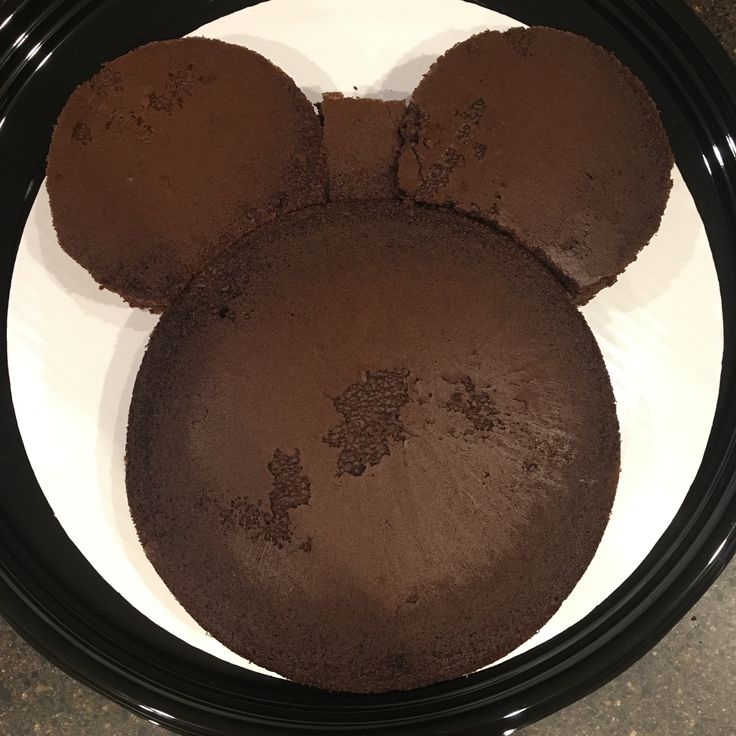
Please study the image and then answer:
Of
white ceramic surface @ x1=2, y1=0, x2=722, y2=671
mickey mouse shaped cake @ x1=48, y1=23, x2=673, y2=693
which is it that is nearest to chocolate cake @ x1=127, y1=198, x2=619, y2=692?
mickey mouse shaped cake @ x1=48, y1=23, x2=673, y2=693

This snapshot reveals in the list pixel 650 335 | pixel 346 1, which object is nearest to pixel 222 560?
pixel 650 335

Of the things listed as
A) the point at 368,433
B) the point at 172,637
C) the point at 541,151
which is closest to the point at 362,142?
the point at 541,151

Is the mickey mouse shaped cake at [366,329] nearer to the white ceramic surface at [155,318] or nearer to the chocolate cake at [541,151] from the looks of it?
the chocolate cake at [541,151]

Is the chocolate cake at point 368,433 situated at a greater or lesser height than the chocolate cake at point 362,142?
lesser

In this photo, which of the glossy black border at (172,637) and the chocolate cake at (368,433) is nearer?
the chocolate cake at (368,433)

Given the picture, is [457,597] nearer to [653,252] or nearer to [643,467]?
[643,467]

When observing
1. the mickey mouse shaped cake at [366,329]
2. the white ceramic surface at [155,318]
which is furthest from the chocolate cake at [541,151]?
the white ceramic surface at [155,318]

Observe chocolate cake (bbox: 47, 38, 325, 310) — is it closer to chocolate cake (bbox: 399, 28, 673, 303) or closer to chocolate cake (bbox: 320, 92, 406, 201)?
chocolate cake (bbox: 320, 92, 406, 201)
